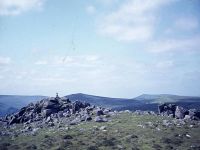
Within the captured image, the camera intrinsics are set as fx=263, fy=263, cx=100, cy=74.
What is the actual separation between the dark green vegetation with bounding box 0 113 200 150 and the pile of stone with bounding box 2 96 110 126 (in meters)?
14.7

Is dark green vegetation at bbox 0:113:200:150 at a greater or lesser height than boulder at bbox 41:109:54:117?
lesser

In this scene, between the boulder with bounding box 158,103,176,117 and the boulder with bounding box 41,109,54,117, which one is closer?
A: the boulder with bounding box 158,103,176,117

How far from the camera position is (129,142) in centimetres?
7494

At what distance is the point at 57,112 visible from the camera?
131875mm

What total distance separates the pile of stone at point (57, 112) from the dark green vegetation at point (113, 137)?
14748 mm

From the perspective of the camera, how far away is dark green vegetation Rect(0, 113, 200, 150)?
7288 centimetres

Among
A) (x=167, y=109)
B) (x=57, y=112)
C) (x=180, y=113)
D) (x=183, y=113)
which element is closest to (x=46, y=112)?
(x=57, y=112)

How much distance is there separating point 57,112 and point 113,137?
188ft

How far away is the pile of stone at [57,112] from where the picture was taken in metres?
116

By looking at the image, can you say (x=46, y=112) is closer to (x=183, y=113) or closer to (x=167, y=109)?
→ (x=167, y=109)

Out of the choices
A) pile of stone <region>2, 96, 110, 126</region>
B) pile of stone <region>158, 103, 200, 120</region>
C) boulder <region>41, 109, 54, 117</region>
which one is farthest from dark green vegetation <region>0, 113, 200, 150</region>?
boulder <region>41, 109, 54, 117</region>

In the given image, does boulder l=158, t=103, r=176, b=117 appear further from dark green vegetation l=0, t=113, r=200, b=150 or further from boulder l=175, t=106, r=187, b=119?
dark green vegetation l=0, t=113, r=200, b=150

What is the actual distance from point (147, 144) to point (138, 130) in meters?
13.8

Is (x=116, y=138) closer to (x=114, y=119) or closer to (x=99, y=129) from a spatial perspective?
(x=99, y=129)
